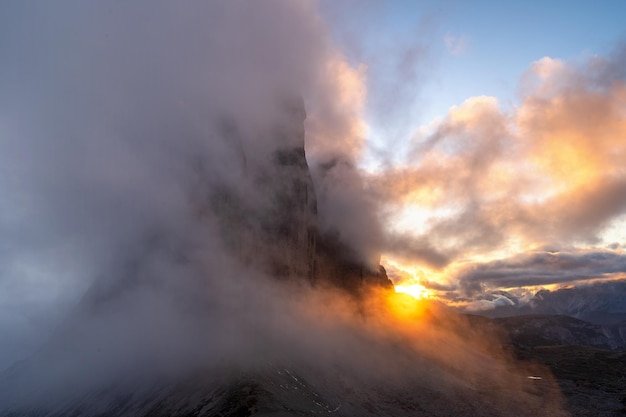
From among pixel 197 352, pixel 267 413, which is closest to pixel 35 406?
pixel 197 352

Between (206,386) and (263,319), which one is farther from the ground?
(263,319)

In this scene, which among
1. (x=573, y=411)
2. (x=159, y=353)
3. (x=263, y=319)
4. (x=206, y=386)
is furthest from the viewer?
(x=263, y=319)

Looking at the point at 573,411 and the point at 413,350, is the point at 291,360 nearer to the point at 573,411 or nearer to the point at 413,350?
the point at 413,350

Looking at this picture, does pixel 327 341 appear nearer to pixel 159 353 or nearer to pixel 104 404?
pixel 159 353

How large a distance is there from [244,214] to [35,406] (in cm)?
12151

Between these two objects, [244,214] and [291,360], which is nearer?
[291,360]

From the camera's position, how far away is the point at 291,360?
143750 millimetres

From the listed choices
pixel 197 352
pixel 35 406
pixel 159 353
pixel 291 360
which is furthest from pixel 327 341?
pixel 35 406

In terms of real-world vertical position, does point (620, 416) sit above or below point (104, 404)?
above

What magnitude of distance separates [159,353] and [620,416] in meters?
Result: 157

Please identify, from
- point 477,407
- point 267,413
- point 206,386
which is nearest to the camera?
point 267,413

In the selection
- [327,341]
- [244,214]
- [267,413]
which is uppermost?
[244,214]

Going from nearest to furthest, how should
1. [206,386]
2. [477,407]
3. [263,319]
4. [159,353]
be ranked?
[206,386]
[477,407]
[159,353]
[263,319]

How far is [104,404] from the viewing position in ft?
493
